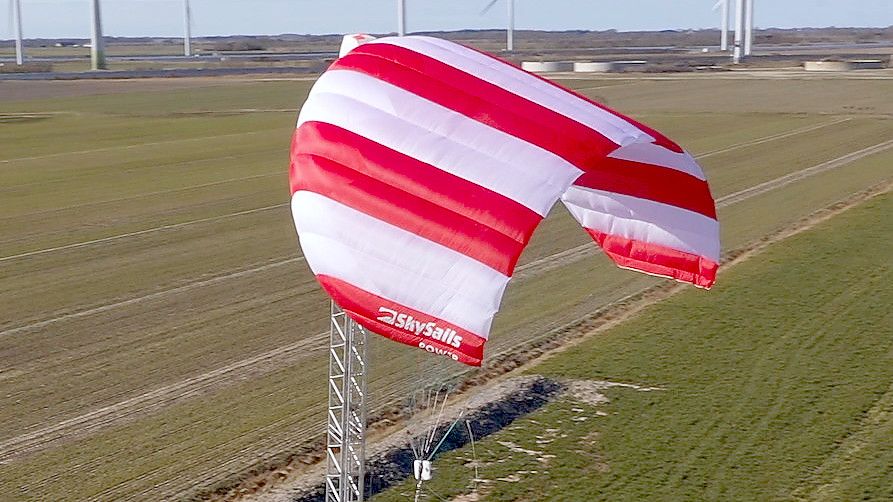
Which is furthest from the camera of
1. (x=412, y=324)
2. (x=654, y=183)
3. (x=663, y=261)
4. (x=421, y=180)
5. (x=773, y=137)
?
(x=773, y=137)

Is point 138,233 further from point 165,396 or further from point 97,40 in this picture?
point 97,40

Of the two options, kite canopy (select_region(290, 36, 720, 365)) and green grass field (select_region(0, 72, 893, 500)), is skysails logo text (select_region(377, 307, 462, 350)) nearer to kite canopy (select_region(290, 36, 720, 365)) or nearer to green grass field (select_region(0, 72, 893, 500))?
kite canopy (select_region(290, 36, 720, 365))

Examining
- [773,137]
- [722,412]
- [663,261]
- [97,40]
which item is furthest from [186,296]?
[97,40]

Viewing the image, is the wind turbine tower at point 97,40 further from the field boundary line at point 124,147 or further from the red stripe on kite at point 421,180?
the red stripe on kite at point 421,180

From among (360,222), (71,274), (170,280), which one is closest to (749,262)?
(170,280)

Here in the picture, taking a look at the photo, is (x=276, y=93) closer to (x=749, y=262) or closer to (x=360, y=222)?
(x=749, y=262)

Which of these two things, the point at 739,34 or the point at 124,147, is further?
the point at 739,34
